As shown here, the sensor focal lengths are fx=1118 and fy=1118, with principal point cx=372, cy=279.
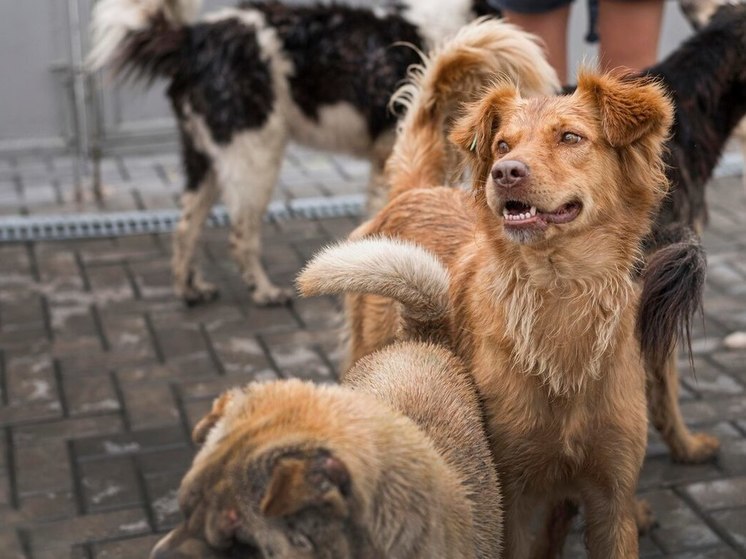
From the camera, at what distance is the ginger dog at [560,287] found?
259 centimetres

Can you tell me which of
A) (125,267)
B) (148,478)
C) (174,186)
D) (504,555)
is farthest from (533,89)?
(174,186)

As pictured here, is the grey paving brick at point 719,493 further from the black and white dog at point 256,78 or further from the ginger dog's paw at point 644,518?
the black and white dog at point 256,78

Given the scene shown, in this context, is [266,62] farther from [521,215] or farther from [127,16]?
[521,215]

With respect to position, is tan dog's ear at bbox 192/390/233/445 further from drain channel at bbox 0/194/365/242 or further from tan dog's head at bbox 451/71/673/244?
drain channel at bbox 0/194/365/242

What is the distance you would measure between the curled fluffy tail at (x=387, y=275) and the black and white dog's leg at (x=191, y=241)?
8.36ft

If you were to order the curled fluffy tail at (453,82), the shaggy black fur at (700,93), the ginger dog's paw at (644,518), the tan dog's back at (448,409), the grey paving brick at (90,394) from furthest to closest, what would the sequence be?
the grey paving brick at (90,394)
the shaggy black fur at (700,93)
the ginger dog's paw at (644,518)
the curled fluffy tail at (453,82)
the tan dog's back at (448,409)

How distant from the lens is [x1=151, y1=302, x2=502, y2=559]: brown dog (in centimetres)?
212

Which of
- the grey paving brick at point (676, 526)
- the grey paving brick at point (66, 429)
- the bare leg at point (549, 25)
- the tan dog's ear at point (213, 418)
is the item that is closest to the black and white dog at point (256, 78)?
the bare leg at point (549, 25)

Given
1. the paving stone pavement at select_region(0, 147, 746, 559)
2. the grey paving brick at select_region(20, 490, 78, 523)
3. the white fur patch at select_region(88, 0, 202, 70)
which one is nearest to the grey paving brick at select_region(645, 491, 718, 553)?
the paving stone pavement at select_region(0, 147, 746, 559)

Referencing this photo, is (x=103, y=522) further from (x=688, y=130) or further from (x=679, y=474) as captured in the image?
(x=688, y=130)

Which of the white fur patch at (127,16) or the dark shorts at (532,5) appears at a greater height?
the dark shorts at (532,5)

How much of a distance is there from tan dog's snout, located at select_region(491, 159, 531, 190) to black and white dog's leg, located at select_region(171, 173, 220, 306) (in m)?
3.24

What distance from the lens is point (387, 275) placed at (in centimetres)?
298

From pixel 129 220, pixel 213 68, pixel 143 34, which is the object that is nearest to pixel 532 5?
pixel 213 68
